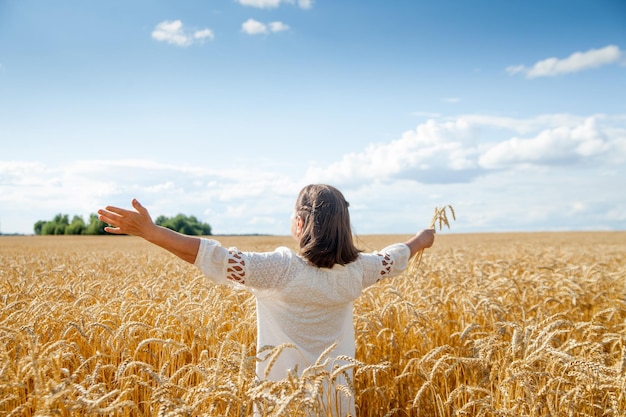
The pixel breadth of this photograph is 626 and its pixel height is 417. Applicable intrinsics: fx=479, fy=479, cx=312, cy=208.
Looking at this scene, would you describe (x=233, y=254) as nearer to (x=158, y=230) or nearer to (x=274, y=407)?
(x=158, y=230)

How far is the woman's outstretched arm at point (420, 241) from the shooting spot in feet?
10.9

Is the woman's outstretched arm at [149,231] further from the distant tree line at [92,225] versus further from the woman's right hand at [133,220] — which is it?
the distant tree line at [92,225]

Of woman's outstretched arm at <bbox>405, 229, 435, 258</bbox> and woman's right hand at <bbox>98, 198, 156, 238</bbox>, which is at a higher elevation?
woman's right hand at <bbox>98, 198, 156, 238</bbox>

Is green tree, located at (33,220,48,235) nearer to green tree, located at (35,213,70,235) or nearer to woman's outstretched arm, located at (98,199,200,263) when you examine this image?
green tree, located at (35,213,70,235)

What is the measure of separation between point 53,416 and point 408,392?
251 cm

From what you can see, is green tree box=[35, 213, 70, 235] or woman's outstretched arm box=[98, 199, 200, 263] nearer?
woman's outstretched arm box=[98, 199, 200, 263]

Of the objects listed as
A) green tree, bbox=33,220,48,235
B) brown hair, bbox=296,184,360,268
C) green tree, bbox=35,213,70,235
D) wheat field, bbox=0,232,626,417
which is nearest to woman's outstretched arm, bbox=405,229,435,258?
wheat field, bbox=0,232,626,417

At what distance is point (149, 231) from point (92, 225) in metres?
72.3

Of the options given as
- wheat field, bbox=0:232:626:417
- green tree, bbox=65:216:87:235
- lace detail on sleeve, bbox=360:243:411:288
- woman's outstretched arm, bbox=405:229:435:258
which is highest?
green tree, bbox=65:216:87:235

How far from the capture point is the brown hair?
256 cm

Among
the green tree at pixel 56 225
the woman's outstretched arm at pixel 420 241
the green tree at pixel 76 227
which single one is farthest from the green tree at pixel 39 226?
the woman's outstretched arm at pixel 420 241

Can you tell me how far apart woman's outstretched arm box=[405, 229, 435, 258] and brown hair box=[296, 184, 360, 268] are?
0.81 metres

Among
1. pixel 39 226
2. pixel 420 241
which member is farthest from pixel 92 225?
pixel 420 241

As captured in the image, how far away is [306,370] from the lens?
1912 mm
